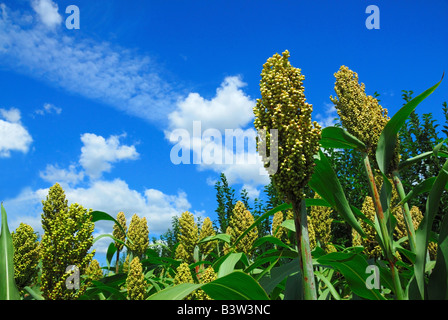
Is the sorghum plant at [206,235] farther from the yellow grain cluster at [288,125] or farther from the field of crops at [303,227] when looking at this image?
the yellow grain cluster at [288,125]

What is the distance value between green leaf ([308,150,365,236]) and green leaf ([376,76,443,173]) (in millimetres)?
719

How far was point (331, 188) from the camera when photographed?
88.0 inches

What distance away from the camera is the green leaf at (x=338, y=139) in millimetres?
2724

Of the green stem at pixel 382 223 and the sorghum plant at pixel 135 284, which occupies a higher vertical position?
the green stem at pixel 382 223

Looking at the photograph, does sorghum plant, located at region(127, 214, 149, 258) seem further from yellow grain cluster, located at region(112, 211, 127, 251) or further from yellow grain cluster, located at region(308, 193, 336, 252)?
yellow grain cluster, located at region(308, 193, 336, 252)

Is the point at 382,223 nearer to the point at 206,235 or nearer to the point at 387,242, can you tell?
the point at 387,242

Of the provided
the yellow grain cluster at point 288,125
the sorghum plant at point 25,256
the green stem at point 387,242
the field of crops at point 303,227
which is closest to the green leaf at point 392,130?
the field of crops at point 303,227

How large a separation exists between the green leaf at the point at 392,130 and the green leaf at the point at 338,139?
0.76ft

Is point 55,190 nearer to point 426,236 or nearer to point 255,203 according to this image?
point 426,236

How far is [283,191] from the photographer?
6.05ft

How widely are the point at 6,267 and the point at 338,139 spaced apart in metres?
2.74
